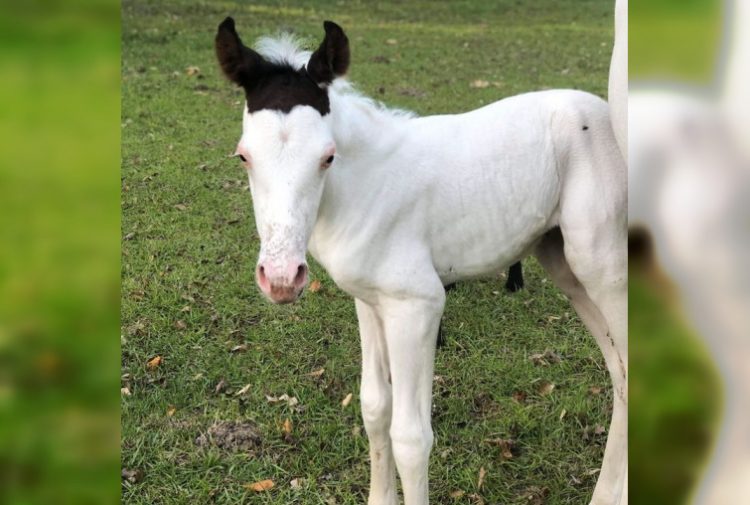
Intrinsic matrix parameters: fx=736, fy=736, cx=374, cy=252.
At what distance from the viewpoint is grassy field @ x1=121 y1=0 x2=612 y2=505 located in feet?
8.91

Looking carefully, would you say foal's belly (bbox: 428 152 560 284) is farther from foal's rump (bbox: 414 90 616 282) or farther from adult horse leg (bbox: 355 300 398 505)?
adult horse leg (bbox: 355 300 398 505)

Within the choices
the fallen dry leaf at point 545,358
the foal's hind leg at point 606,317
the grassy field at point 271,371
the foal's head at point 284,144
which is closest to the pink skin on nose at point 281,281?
the foal's head at point 284,144

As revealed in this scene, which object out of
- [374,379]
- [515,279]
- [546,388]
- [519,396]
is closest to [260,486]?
[374,379]

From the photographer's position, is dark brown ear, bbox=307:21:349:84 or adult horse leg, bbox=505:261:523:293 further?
adult horse leg, bbox=505:261:523:293

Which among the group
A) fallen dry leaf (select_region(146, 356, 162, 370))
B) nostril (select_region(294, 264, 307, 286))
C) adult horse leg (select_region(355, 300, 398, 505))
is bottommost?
fallen dry leaf (select_region(146, 356, 162, 370))

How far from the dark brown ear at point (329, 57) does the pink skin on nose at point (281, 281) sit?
18.8 inches

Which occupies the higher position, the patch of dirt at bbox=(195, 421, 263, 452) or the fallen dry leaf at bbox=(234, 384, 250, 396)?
the fallen dry leaf at bbox=(234, 384, 250, 396)

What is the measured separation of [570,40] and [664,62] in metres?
7.38

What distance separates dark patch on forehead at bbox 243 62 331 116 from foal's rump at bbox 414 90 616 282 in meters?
0.43

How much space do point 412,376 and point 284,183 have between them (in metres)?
0.72

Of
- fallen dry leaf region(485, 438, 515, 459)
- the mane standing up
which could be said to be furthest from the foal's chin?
fallen dry leaf region(485, 438, 515, 459)

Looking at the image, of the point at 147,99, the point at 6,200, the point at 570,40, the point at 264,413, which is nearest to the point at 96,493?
the point at 6,200

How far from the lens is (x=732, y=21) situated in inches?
28.6

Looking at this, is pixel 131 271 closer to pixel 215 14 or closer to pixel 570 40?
pixel 215 14
